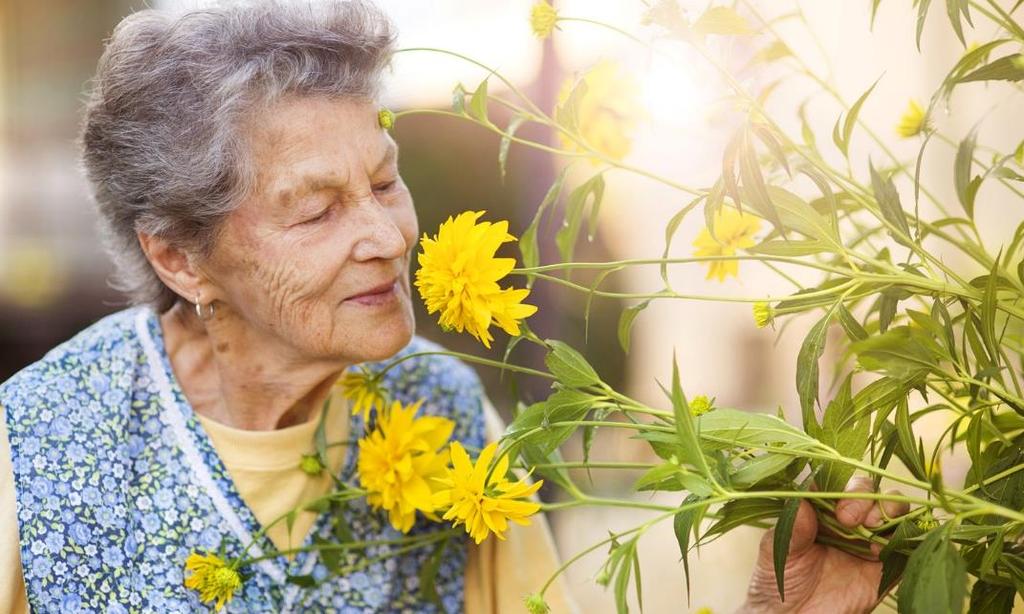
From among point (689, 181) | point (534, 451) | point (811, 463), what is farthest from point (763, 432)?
point (689, 181)

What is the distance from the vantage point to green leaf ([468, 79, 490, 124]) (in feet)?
3.03

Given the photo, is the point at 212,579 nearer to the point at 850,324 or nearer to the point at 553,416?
the point at 553,416

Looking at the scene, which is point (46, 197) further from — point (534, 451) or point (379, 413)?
point (534, 451)

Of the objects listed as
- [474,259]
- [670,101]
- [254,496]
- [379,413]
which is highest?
[670,101]

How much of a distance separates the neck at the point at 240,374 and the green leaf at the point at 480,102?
1.50ft

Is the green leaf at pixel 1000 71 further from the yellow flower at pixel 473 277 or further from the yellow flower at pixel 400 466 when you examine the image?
the yellow flower at pixel 400 466

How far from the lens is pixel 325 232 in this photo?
1.19m

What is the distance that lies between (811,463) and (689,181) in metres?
2.30

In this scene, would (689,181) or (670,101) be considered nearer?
(670,101)

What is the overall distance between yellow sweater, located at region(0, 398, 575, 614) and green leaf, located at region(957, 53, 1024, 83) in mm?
845

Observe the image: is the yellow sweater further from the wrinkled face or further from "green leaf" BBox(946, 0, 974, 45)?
"green leaf" BBox(946, 0, 974, 45)

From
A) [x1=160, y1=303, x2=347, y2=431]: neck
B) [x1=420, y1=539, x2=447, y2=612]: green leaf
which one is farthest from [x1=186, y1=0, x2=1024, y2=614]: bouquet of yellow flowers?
[x1=160, y1=303, x2=347, y2=431]: neck

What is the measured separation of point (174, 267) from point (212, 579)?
1.31ft

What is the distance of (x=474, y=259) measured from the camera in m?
0.83
